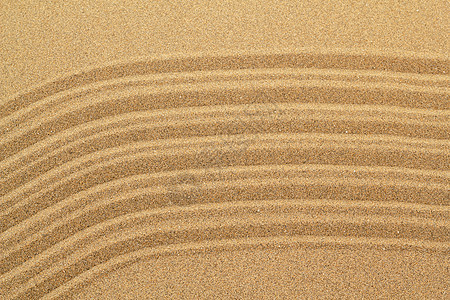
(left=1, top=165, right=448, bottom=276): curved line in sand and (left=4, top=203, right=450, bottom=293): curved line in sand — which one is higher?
(left=1, top=165, right=448, bottom=276): curved line in sand

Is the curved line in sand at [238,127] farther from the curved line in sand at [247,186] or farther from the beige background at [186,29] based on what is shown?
the beige background at [186,29]

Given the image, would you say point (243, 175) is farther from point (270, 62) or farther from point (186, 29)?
point (186, 29)

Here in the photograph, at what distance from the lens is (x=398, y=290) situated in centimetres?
143

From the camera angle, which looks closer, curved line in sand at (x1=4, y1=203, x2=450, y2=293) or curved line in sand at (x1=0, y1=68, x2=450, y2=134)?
curved line in sand at (x1=4, y1=203, x2=450, y2=293)

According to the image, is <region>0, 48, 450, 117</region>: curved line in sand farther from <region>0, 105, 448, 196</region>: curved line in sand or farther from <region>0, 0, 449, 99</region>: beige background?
<region>0, 105, 448, 196</region>: curved line in sand

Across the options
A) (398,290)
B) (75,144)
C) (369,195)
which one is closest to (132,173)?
(75,144)

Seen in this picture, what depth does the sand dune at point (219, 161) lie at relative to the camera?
4.95 ft

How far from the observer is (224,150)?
5.22 ft

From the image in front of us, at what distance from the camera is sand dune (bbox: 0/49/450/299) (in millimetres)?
1508

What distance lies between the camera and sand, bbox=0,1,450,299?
1.47 metres

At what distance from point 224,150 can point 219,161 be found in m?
0.05

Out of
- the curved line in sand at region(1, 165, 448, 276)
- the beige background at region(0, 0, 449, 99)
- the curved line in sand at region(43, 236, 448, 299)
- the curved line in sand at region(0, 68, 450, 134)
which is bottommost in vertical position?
the curved line in sand at region(43, 236, 448, 299)

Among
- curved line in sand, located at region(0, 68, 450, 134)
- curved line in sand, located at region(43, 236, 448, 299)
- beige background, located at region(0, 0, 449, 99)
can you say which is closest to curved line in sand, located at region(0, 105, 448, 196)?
curved line in sand, located at region(0, 68, 450, 134)

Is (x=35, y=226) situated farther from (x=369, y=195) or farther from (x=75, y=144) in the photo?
(x=369, y=195)
